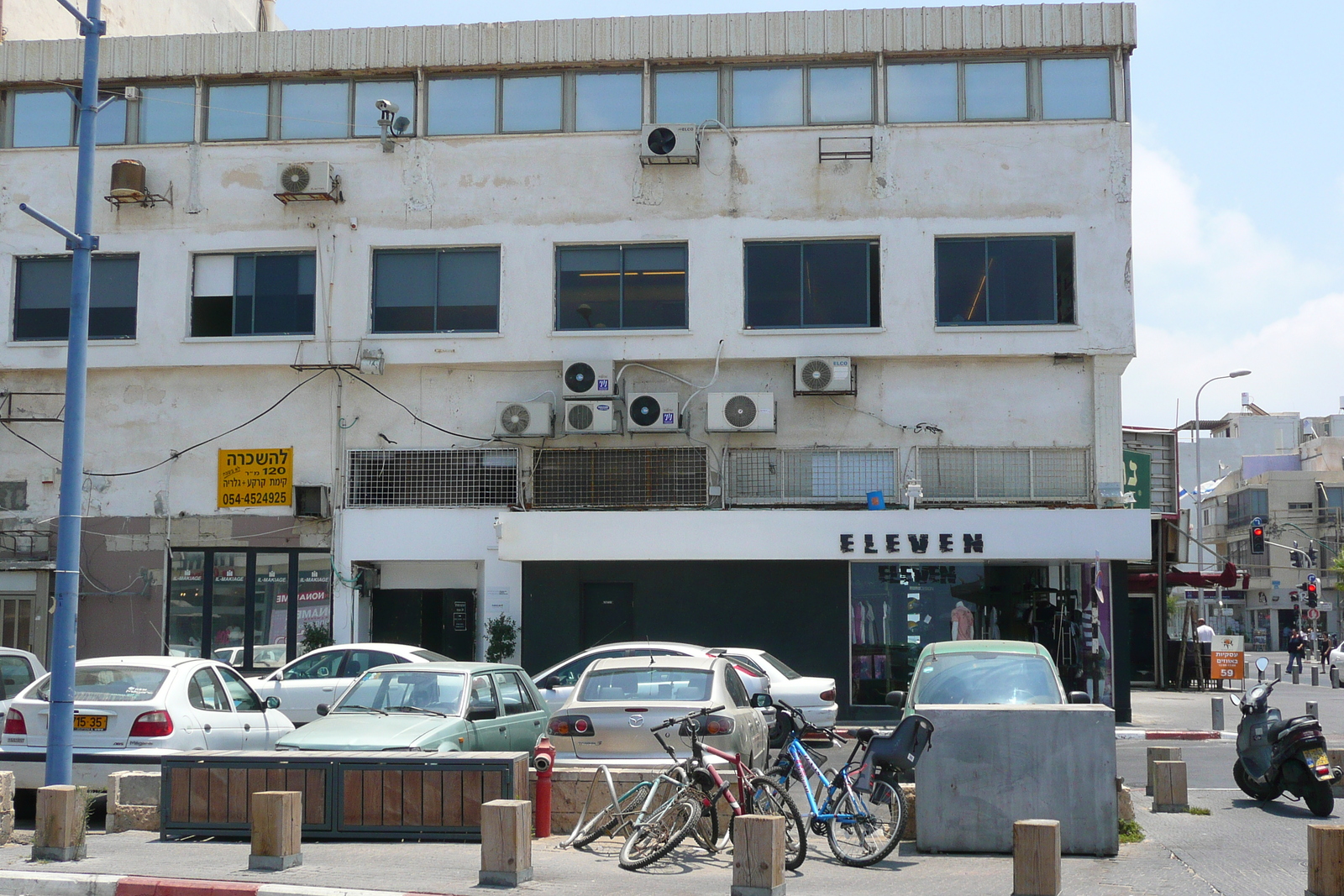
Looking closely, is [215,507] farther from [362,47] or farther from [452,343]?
[362,47]

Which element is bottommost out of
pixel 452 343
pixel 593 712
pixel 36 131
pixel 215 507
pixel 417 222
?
pixel 593 712

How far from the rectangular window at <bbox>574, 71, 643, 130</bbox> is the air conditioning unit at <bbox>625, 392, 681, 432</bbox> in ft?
16.8

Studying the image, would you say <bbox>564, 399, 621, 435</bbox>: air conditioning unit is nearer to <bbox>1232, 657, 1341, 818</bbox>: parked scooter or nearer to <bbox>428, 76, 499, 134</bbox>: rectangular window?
<bbox>428, 76, 499, 134</bbox>: rectangular window

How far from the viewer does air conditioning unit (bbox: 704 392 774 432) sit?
23.2 m

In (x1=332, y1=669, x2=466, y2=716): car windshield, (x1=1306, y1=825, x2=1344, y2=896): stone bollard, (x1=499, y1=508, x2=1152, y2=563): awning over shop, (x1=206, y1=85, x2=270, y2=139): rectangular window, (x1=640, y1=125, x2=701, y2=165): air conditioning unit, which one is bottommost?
(x1=1306, y1=825, x2=1344, y2=896): stone bollard

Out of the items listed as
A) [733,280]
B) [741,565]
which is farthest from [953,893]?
[733,280]

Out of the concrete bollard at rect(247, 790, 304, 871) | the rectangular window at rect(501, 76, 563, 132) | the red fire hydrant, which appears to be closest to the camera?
the concrete bollard at rect(247, 790, 304, 871)

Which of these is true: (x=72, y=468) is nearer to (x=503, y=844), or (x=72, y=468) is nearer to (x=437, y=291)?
(x=503, y=844)

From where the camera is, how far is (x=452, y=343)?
24.2m

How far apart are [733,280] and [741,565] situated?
5083mm

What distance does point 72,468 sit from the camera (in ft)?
39.6

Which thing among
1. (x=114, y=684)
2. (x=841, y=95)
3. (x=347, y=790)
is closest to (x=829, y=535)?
(x=841, y=95)

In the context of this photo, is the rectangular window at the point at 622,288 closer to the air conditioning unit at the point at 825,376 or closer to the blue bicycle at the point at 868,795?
the air conditioning unit at the point at 825,376

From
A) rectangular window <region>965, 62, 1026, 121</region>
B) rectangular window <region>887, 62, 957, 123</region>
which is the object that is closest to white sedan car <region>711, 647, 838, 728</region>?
rectangular window <region>887, 62, 957, 123</region>
